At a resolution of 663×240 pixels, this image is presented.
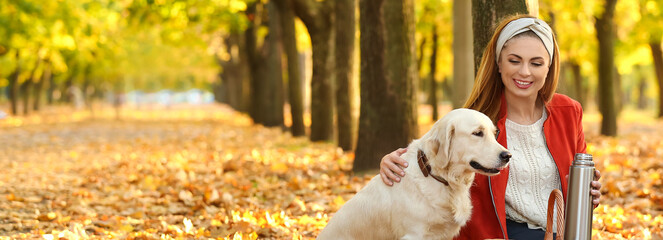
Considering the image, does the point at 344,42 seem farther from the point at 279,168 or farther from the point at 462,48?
the point at 279,168

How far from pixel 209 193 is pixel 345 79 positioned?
5605 millimetres

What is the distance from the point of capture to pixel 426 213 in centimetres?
360

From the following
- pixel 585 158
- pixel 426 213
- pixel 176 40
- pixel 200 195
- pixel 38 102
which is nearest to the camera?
pixel 585 158

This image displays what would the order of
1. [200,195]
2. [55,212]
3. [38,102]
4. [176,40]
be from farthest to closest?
[38,102] < [176,40] < [200,195] < [55,212]

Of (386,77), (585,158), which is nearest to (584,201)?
(585,158)

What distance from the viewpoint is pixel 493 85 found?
404cm

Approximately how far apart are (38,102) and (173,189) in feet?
127

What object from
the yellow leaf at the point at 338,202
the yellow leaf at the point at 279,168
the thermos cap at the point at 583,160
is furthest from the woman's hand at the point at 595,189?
the yellow leaf at the point at 279,168

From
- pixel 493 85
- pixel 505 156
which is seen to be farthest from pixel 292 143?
pixel 505 156

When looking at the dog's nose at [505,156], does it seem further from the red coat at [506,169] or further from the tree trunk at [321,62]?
the tree trunk at [321,62]

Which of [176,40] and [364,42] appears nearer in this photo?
[364,42]

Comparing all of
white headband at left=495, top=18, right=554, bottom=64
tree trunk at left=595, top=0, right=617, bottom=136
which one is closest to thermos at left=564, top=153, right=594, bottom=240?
white headband at left=495, top=18, right=554, bottom=64

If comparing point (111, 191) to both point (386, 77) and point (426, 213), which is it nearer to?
point (386, 77)

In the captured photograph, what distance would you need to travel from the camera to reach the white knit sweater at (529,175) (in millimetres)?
3918
